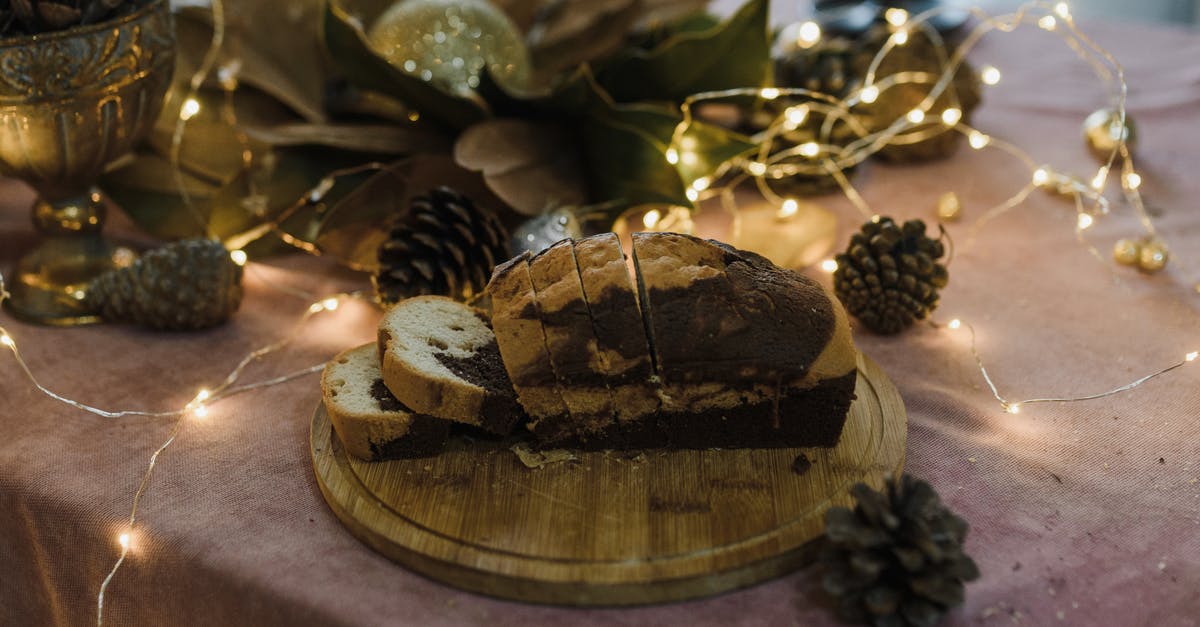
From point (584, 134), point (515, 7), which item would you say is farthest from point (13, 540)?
point (515, 7)

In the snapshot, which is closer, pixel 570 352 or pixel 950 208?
pixel 570 352

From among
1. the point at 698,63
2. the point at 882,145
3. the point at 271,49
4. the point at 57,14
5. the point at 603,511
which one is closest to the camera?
the point at 603,511

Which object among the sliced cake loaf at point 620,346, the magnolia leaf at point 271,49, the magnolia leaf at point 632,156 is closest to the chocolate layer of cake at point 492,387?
the sliced cake loaf at point 620,346

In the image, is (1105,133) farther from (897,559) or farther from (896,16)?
(897,559)

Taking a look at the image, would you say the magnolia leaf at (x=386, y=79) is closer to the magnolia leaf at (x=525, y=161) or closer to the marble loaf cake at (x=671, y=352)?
the magnolia leaf at (x=525, y=161)

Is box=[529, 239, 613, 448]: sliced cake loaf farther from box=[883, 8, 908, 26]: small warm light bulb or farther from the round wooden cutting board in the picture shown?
box=[883, 8, 908, 26]: small warm light bulb

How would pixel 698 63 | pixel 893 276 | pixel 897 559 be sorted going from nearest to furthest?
pixel 897 559 → pixel 893 276 → pixel 698 63

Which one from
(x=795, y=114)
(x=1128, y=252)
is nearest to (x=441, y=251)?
(x=795, y=114)

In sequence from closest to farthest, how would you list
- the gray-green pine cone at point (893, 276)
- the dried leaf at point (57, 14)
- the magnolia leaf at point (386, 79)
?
the dried leaf at point (57, 14) → the gray-green pine cone at point (893, 276) → the magnolia leaf at point (386, 79)
